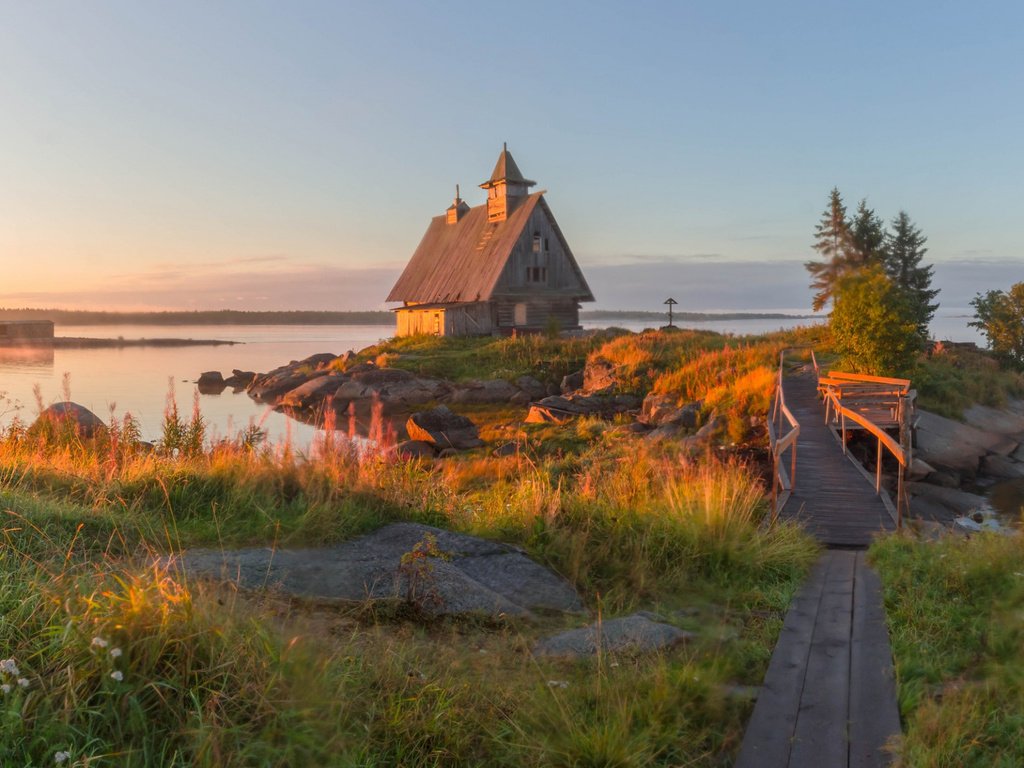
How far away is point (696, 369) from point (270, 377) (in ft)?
82.6

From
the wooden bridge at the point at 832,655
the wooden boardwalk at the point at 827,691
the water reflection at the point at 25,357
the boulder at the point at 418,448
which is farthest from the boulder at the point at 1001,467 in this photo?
the water reflection at the point at 25,357

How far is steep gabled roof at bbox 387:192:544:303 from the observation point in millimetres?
41375

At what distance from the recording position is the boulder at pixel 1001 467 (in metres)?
20.6

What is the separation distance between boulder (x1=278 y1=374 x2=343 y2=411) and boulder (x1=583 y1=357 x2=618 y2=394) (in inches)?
423

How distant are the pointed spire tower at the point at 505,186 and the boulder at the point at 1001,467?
27.8 m

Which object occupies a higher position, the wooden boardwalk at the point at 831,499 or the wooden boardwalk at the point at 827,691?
the wooden boardwalk at the point at 827,691

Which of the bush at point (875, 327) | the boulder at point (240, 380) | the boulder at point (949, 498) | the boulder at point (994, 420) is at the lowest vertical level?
the boulder at point (949, 498)

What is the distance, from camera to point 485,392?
101 feet

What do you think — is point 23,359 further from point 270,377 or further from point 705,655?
point 705,655

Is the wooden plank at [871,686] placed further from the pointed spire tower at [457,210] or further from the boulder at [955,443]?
the pointed spire tower at [457,210]

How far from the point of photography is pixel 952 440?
69.5 ft

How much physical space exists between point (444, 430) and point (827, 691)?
1863 cm

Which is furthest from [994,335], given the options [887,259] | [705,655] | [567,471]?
[705,655]

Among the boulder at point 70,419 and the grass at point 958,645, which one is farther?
the boulder at point 70,419
